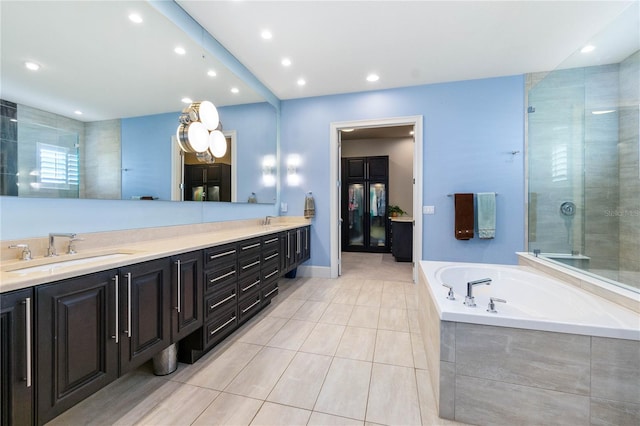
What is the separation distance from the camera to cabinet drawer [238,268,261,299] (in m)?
2.33

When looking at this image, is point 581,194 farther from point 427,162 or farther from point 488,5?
point 488,5

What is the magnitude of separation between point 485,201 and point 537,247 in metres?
0.99

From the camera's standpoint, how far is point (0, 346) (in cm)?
92

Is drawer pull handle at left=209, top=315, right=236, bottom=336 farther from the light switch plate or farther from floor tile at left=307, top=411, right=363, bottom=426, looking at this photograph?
the light switch plate

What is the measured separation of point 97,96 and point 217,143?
3.80 feet

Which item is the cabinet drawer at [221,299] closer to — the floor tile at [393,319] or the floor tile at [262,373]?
the floor tile at [262,373]

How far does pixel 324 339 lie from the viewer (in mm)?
2207

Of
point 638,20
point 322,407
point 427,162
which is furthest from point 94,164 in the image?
point 638,20

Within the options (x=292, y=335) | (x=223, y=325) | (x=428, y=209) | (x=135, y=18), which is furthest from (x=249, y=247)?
(x=428, y=209)

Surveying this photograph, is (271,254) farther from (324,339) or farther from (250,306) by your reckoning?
(324,339)

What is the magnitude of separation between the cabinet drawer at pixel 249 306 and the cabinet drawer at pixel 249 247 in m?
0.43

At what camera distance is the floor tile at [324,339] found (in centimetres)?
204

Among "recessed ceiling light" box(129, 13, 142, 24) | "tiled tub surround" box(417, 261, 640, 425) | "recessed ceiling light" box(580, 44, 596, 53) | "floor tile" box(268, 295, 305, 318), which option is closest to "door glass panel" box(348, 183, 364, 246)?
"floor tile" box(268, 295, 305, 318)

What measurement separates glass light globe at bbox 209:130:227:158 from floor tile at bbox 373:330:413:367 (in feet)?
8.30
